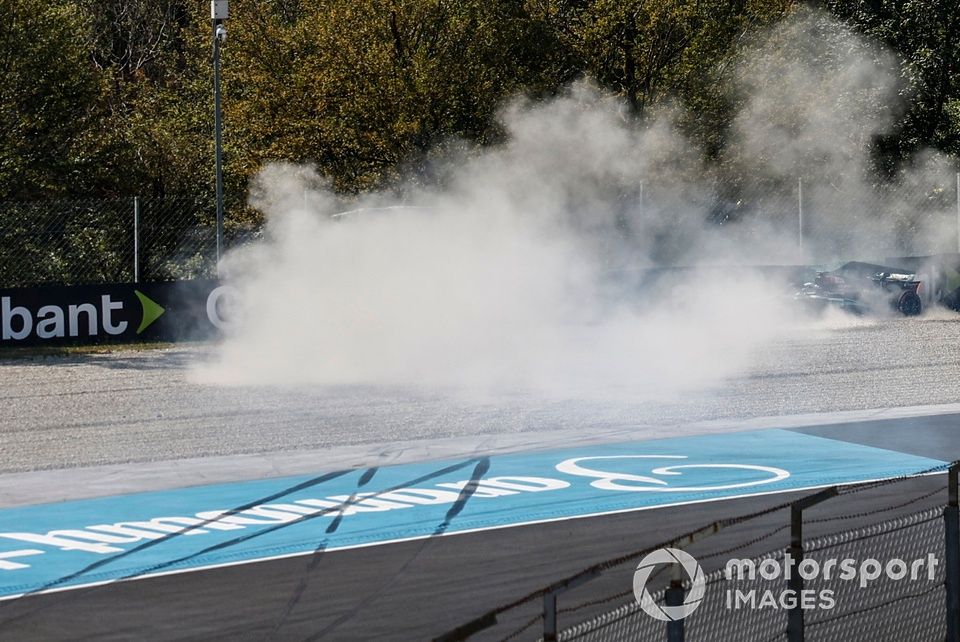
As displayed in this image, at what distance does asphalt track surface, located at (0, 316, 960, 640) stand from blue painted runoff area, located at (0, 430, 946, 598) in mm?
376

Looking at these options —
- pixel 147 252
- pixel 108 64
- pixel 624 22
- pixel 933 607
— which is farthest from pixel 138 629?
pixel 108 64

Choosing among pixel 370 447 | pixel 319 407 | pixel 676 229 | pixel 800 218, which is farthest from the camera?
pixel 676 229

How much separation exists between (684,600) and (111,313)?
1850cm

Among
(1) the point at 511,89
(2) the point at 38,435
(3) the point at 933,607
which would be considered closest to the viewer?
(3) the point at 933,607

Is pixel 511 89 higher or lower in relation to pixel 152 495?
higher

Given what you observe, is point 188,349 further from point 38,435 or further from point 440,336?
point 38,435

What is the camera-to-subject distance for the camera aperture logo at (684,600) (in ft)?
14.6

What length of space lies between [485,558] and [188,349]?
13.7 meters

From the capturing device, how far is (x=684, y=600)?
4629 mm

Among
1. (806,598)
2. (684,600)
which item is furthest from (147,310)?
(684,600)

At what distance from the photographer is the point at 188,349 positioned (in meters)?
21.9

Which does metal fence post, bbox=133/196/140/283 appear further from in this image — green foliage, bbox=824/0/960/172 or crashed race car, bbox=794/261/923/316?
green foliage, bbox=824/0/960/172

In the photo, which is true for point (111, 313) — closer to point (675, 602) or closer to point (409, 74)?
point (409, 74)

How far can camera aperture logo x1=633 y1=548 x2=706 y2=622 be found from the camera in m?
4.45
